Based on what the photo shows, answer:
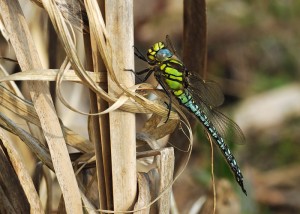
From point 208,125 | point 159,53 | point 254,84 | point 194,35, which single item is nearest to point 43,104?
point 194,35

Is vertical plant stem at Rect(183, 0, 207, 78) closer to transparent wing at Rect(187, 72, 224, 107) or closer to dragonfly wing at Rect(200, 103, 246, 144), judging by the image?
transparent wing at Rect(187, 72, 224, 107)

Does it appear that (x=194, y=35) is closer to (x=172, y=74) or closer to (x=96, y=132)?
(x=172, y=74)

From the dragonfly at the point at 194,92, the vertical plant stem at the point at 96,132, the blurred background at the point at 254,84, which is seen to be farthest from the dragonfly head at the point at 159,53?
the blurred background at the point at 254,84

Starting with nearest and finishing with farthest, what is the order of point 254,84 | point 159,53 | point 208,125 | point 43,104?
point 43,104 → point 159,53 → point 208,125 → point 254,84

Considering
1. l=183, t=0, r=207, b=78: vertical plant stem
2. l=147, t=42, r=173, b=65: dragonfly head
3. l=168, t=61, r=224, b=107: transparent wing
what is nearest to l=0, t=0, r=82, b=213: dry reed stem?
l=183, t=0, r=207, b=78: vertical plant stem

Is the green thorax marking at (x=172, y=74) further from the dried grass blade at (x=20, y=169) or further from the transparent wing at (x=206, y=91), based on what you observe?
the dried grass blade at (x=20, y=169)

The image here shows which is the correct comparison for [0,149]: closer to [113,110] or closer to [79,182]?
[79,182]
